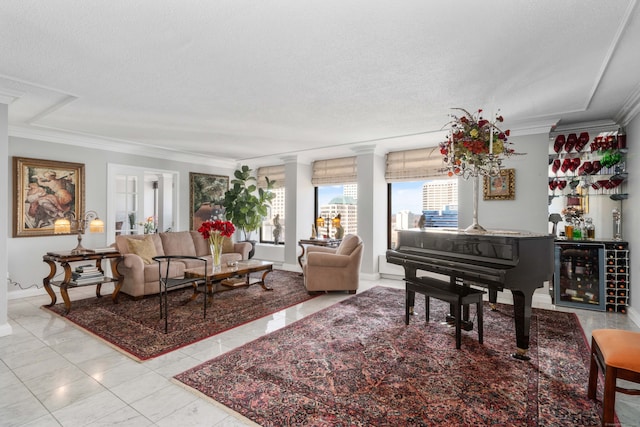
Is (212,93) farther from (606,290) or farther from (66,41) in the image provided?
(606,290)

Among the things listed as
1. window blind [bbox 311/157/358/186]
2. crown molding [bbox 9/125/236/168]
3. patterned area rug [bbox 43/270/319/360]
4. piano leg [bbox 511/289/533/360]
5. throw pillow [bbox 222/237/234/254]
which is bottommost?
patterned area rug [bbox 43/270/319/360]

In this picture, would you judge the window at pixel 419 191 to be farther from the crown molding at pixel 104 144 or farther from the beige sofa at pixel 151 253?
the crown molding at pixel 104 144

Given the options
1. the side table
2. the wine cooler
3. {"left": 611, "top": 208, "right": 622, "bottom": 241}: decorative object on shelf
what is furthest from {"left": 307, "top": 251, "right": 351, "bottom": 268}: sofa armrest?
{"left": 611, "top": 208, "right": 622, "bottom": 241}: decorative object on shelf

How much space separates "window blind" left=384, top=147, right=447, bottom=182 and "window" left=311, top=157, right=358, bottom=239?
804 millimetres

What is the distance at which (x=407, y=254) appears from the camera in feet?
11.4

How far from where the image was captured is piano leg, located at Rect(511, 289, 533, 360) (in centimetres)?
261

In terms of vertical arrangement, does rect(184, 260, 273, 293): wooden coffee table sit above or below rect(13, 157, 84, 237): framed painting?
below

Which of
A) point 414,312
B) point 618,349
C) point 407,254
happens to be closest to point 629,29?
point 618,349

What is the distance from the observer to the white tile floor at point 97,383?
1.91 meters

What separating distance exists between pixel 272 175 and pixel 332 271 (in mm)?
3811

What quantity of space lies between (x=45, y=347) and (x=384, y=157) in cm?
542

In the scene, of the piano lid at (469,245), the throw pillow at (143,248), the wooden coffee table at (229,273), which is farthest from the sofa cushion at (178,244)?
the piano lid at (469,245)

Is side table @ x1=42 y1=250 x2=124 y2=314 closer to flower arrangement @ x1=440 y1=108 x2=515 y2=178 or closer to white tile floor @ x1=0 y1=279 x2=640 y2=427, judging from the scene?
white tile floor @ x1=0 y1=279 x2=640 y2=427

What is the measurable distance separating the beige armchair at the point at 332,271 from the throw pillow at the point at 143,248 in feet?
7.78
